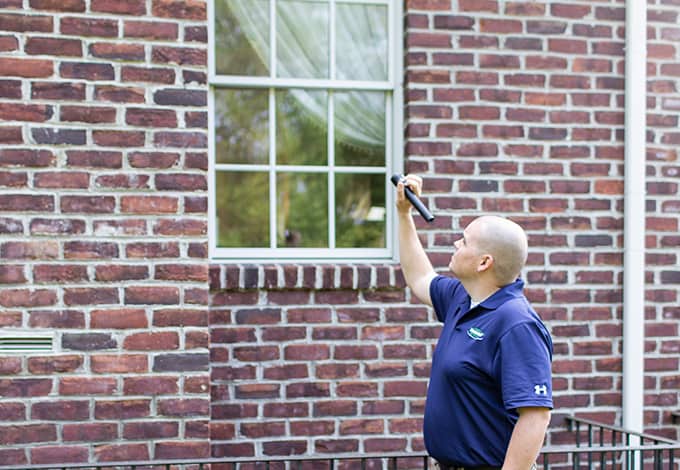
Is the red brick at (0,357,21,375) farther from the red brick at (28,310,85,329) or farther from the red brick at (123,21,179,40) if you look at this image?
the red brick at (123,21,179,40)

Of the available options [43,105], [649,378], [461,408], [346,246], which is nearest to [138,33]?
[43,105]

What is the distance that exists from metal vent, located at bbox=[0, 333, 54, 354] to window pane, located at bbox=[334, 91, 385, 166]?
5.65 ft

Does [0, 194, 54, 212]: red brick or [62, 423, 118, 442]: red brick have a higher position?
[0, 194, 54, 212]: red brick

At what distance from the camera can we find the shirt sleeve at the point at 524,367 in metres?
2.29

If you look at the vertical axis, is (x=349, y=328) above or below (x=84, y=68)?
below

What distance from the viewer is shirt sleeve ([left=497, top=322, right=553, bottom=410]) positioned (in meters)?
2.29

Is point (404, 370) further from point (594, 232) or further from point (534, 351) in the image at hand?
point (534, 351)

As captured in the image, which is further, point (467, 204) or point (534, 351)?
point (467, 204)

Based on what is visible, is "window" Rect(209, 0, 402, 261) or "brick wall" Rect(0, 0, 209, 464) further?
"window" Rect(209, 0, 402, 261)

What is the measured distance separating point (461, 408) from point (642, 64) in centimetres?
248

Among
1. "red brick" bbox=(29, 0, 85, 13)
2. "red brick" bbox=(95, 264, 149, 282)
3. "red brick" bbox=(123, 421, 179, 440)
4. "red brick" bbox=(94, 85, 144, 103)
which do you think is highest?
"red brick" bbox=(29, 0, 85, 13)

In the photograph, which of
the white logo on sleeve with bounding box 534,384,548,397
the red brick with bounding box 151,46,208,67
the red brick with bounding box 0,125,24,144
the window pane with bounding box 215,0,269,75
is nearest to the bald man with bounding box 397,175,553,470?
the white logo on sleeve with bounding box 534,384,548,397

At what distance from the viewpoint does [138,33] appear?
324 centimetres

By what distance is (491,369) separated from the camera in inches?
94.8
